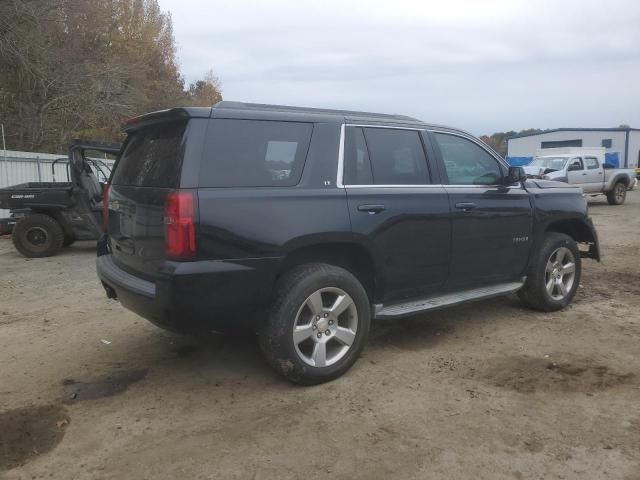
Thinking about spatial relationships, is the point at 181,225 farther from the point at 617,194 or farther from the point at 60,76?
the point at 60,76

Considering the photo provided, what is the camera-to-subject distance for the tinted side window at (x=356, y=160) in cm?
405

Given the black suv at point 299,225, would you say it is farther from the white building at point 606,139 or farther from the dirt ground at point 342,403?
the white building at point 606,139

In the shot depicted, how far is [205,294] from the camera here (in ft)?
11.1

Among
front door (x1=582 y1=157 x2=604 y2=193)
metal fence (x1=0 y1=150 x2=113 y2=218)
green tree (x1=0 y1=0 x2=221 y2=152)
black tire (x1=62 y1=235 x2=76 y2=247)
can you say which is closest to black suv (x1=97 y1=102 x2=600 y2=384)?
black tire (x1=62 y1=235 x2=76 y2=247)

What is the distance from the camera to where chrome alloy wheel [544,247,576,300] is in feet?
18.0

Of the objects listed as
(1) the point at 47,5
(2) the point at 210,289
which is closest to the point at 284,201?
(2) the point at 210,289

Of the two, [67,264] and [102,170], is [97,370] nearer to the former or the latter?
[67,264]

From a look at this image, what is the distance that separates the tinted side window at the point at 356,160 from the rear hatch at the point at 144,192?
1199 millimetres

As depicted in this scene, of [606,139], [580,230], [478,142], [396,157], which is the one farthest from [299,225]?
[606,139]

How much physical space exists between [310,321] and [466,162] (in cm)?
215

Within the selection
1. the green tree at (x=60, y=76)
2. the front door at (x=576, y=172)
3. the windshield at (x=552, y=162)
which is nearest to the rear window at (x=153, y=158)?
the green tree at (x=60, y=76)

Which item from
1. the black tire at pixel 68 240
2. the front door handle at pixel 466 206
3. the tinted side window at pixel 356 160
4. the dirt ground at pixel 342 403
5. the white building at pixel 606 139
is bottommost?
the dirt ground at pixel 342 403

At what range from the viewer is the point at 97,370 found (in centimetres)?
423

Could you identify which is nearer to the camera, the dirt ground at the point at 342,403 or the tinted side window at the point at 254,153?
the dirt ground at the point at 342,403
